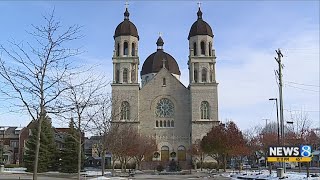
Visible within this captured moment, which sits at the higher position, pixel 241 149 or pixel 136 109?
pixel 136 109

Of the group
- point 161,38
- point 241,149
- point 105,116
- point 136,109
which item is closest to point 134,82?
point 136,109

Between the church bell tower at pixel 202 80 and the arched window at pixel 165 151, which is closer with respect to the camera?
the church bell tower at pixel 202 80

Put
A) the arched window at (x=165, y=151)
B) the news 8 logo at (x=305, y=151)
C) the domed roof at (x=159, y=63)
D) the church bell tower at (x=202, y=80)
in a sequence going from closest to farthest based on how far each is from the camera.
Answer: the news 8 logo at (x=305, y=151) < the church bell tower at (x=202, y=80) < the arched window at (x=165, y=151) < the domed roof at (x=159, y=63)

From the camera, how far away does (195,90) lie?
8388 cm

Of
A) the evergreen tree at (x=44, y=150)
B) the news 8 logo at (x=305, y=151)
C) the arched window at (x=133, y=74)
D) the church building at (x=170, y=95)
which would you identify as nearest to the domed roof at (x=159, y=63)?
the church building at (x=170, y=95)

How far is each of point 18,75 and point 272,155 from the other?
69.2 feet

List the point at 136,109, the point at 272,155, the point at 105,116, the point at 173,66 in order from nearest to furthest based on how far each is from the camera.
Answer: the point at 272,155
the point at 105,116
the point at 136,109
the point at 173,66

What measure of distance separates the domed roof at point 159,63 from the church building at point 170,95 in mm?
10107

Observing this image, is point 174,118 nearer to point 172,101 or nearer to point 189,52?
point 172,101

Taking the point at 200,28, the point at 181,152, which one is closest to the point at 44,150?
the point at 181,152

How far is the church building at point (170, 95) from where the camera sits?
8338 cm

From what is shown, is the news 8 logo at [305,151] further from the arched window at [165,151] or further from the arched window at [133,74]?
the arched window at [133,74]

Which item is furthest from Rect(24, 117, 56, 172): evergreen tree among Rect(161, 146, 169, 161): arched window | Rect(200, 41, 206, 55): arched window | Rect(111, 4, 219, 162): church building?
Rect(200, 41, 206, 55): arched window

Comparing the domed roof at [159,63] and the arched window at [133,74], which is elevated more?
the domed roof at [159,63]
